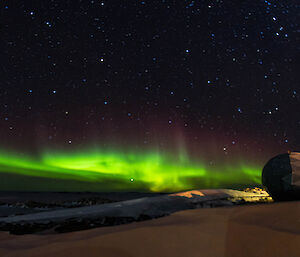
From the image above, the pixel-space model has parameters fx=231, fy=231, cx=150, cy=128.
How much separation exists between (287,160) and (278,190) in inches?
35.5

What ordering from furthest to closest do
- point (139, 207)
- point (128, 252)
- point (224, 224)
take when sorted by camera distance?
point (139, 207), point (224, 224), point (128, 252)

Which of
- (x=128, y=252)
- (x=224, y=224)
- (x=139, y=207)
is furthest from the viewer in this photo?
(x=139, y=207)

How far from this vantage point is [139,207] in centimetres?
650

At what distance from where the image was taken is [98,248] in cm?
262

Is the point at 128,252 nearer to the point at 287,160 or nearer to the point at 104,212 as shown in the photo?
Result: the point at 104,212

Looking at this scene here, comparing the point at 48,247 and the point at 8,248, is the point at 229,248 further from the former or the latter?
the point at 8,248

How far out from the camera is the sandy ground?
2.45m

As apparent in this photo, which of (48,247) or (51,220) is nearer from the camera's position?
(48,247)

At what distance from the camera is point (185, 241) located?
110 inches

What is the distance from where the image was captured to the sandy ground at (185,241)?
8.04 feet

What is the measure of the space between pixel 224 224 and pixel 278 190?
4.18 m

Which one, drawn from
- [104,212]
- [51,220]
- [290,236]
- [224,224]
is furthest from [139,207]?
[290,236]

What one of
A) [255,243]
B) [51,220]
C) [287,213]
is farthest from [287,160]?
[51,220]

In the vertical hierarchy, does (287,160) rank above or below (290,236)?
above
